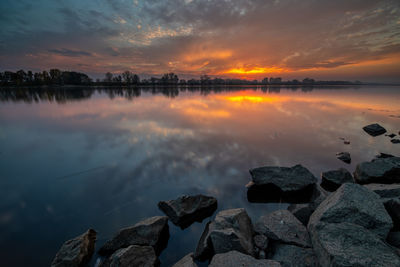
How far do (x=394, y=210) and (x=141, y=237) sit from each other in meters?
7.15

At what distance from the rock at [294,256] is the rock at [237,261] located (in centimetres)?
72

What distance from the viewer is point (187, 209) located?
592 cm

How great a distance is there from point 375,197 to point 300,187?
9.85 feet

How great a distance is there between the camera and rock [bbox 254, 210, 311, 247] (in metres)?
4.14

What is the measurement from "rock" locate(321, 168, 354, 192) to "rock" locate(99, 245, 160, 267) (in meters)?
8.25

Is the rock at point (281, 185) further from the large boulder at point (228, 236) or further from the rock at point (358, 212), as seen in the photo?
the rock at point (358, 212)

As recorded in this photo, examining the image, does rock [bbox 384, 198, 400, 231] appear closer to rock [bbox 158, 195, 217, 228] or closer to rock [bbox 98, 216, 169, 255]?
rock [bbox 158, 195, 217, 228]

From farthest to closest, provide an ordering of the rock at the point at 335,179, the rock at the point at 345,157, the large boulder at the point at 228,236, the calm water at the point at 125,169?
the rock at the point at 345,157
the rock at the point at 335,179
the calm water at the point at 125,169
the large boulder at the point at 228,236

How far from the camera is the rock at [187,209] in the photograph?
577cm

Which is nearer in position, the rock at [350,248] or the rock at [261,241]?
the rock at [350,248]

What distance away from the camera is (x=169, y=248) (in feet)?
16.3

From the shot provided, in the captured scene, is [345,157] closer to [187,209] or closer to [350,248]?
[350,248]

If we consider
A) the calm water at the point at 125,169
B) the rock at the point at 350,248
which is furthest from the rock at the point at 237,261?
the calm water at the point at 125,169

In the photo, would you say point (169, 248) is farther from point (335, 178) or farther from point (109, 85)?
point (109, 85)
